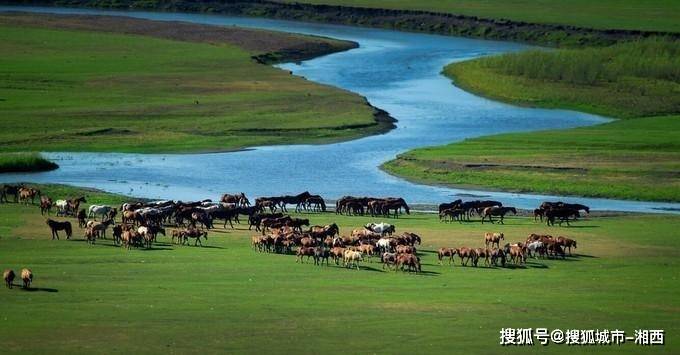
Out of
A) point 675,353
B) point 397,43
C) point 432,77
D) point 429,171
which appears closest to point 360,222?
point 429,171

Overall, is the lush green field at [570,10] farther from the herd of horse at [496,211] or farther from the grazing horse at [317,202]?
the grazing horse at [317,202]

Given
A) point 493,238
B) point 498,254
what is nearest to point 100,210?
point 493,238

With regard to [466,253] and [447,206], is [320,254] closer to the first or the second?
[466,253]

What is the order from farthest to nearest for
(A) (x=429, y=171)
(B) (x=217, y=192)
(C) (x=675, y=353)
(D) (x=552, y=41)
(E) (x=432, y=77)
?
(D) (x=552, y=41) → (E) (x=432, y=77) → (A) (x=429, y=171) → (B) (x=217, y=192) → (C) (x=675, y=353)

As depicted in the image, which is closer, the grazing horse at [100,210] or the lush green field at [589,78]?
the grazing horse at [100,210]

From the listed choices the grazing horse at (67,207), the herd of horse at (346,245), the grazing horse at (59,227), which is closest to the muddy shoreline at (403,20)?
the grazing horse at (67,207)

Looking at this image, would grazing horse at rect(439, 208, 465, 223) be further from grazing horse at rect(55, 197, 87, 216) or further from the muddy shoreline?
the muddy shoreline

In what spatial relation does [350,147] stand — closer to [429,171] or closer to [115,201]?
[429,171]
